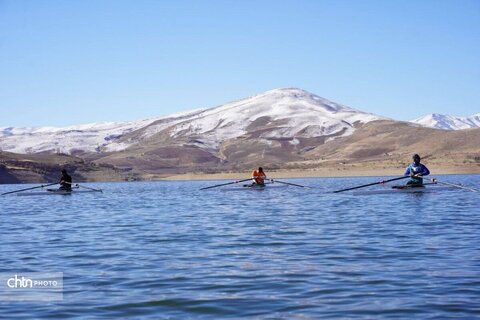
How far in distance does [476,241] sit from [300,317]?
7.84 m

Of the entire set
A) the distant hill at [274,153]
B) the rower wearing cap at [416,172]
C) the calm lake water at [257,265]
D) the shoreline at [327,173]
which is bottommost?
the calm lake water at [257,265]

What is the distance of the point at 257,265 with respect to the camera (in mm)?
13117

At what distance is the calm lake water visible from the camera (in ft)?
32.2

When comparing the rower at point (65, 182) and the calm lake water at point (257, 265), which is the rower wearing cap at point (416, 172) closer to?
the calm lake water at point (257, 265)

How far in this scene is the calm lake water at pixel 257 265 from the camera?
9.82 m

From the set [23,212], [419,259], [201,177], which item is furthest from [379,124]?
[419,259]

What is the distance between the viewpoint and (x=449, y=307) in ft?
31.4

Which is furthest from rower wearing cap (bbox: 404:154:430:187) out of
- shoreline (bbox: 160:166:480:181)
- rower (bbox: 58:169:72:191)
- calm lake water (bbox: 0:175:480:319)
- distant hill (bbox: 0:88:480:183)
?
distant hill (bbox: 0:88:480:183)

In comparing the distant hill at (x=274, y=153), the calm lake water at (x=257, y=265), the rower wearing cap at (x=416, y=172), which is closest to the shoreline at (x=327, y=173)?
the distant hill at (x=274, y=153)

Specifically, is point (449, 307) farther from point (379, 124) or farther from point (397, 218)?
point (379, 124)

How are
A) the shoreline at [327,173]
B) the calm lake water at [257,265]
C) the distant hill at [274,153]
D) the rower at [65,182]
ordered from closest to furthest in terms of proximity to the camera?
the calm lake water at [257,265], the rower at [65,182], the shoreline at [327,173], the distant hill at [274,153]

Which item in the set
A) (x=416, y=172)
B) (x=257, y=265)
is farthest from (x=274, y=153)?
(x=257, y=265)

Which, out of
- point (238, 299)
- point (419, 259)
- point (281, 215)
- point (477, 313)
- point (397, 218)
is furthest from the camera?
point (281, 215)

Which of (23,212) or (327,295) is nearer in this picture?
(327,295)
